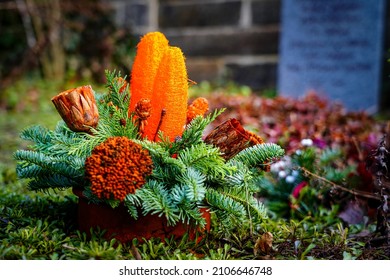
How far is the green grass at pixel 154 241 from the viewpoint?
4.99 feet

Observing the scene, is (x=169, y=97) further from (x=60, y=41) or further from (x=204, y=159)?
(x=60, y=41)

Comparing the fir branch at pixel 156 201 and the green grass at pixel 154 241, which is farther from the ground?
the fir branch at pixel 156 201

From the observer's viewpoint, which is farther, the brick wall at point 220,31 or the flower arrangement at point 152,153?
the brick wall at point 220,31

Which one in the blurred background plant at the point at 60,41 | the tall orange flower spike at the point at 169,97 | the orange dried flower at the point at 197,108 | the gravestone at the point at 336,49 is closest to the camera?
the tall orange flower spike at the point at 169,97

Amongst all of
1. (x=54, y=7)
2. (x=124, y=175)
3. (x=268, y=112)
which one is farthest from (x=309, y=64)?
(x=124, y=175)

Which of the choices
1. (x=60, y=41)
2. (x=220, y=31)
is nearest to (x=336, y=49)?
(x=220, y=31)

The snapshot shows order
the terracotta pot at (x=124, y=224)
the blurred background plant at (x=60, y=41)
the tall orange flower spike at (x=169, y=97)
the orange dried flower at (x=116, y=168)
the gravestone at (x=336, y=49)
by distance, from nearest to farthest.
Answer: the orange dried flower at (x=116, y=168) < the terracotta pot at (x=124, y=224) < the tall orange flower spike at (x=169, y=97) < the gravestone at (x=336, y=49) < the blurred background plant at (x=60, y=41)

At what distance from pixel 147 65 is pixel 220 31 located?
4.88 meters

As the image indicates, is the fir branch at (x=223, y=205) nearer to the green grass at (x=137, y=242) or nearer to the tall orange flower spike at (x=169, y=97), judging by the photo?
the green grass at (x=137, y=242)

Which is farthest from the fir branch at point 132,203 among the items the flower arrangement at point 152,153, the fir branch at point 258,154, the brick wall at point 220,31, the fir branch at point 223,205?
the brick wall at point 220,31

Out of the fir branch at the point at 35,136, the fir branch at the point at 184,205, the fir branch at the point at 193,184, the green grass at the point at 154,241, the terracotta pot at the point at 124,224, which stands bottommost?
the green grass at the point at 154,241

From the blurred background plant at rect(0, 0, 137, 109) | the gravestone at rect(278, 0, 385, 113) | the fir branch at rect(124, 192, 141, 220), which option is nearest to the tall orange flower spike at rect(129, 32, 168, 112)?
the fir branch at rect(124, 192, 141, 220)

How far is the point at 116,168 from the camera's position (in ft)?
4.75

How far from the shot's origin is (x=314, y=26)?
5.62m
